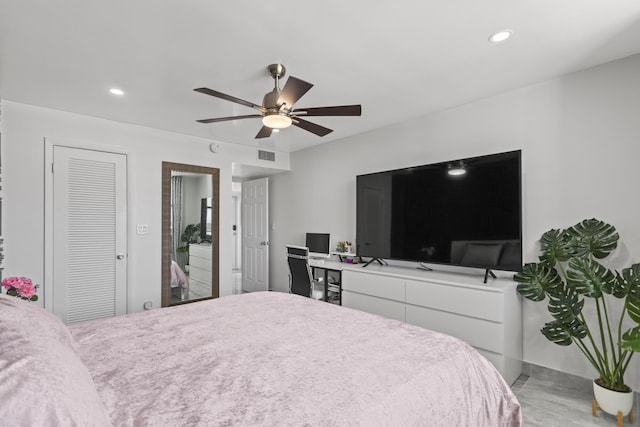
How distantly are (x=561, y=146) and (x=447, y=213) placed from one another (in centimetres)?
108

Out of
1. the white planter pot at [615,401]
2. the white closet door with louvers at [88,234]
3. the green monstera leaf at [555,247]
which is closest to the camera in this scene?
the white planter pot at [615,401]

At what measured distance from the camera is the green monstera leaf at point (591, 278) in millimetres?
2164

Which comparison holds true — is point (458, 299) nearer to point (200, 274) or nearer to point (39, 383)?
point (39, 383)

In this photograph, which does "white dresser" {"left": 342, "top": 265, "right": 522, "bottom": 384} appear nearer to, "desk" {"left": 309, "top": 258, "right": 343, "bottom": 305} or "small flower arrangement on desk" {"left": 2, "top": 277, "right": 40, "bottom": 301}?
"desk" {"left": 309, "top": 258, "right": 343, "bottom": 305}

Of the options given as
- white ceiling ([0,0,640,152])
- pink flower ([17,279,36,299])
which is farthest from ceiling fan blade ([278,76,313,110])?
pink flower ([17,279,36,299])

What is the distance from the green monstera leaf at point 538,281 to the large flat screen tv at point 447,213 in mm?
172

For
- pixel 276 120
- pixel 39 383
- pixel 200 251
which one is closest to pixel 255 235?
pixel 200 251

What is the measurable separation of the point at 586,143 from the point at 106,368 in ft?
11.5

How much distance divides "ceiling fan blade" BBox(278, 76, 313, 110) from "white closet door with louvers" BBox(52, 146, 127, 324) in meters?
2.70

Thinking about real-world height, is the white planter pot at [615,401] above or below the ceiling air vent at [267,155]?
below

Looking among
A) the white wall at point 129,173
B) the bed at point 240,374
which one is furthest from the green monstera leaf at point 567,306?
the white wall at point 129,173

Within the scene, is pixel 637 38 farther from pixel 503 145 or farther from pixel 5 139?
pixel 5 139

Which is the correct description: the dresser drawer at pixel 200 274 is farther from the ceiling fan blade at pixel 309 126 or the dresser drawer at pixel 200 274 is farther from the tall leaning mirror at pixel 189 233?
the ceiling fan blade at pixel 309 126

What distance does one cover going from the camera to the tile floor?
217cm
